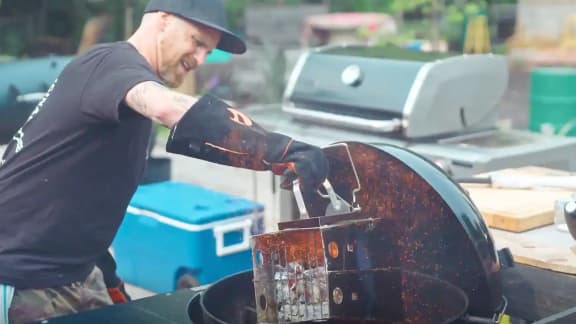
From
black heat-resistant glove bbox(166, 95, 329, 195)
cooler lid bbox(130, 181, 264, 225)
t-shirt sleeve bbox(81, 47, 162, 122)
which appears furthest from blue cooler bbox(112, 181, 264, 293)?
black heat-resistant glove bbox(166, 95, 329, 195)

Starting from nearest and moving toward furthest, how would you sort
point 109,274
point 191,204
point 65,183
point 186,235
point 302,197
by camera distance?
point 302,197
point 65,183
point 109,274
point 186,235
point 191,204

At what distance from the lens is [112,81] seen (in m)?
2.08

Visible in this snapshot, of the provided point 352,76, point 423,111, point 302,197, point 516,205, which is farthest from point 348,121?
point 302,197

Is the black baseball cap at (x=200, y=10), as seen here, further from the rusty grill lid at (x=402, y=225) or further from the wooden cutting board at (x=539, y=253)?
the wooden cutting board at (x=539, y=253)

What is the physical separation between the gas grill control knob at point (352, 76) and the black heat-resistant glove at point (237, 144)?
232 centimetres

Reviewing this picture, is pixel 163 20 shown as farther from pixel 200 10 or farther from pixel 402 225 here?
pixel 402 225

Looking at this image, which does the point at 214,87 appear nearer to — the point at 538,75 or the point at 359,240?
the point at 538,75

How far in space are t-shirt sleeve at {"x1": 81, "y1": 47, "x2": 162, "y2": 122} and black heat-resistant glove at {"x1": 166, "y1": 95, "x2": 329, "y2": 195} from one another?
10.3 inches

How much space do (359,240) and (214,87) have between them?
7.57 m

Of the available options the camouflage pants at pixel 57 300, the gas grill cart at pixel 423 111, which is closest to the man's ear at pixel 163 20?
the camouflage pants at pixel 57 300

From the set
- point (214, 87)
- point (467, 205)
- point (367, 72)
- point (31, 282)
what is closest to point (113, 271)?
point (31, 282)

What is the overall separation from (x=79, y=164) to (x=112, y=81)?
40 centimetres

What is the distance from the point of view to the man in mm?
2295

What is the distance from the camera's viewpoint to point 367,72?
4.08m
